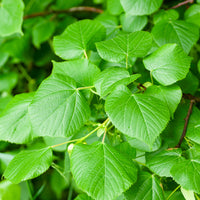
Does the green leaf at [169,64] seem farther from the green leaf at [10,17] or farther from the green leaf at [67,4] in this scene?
the green leaf at [67,4]

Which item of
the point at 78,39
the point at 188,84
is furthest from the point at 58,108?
the point at 188,84

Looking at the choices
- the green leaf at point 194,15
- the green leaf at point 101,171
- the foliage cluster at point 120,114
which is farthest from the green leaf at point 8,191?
the green leaf at point 194,15

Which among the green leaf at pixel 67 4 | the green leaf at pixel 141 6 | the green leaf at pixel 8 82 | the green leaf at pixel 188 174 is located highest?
the green leaf at pixel 141 6

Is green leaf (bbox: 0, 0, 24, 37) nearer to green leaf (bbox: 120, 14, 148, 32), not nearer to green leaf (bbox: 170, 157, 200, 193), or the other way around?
green leaf (bbox: 120, 14, 148, 32)

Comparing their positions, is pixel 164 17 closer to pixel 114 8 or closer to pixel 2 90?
pixel 114 8

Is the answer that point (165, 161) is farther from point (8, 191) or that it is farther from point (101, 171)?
point (8, 191)

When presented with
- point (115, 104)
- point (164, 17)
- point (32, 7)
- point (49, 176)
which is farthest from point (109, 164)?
point (32, 7)
